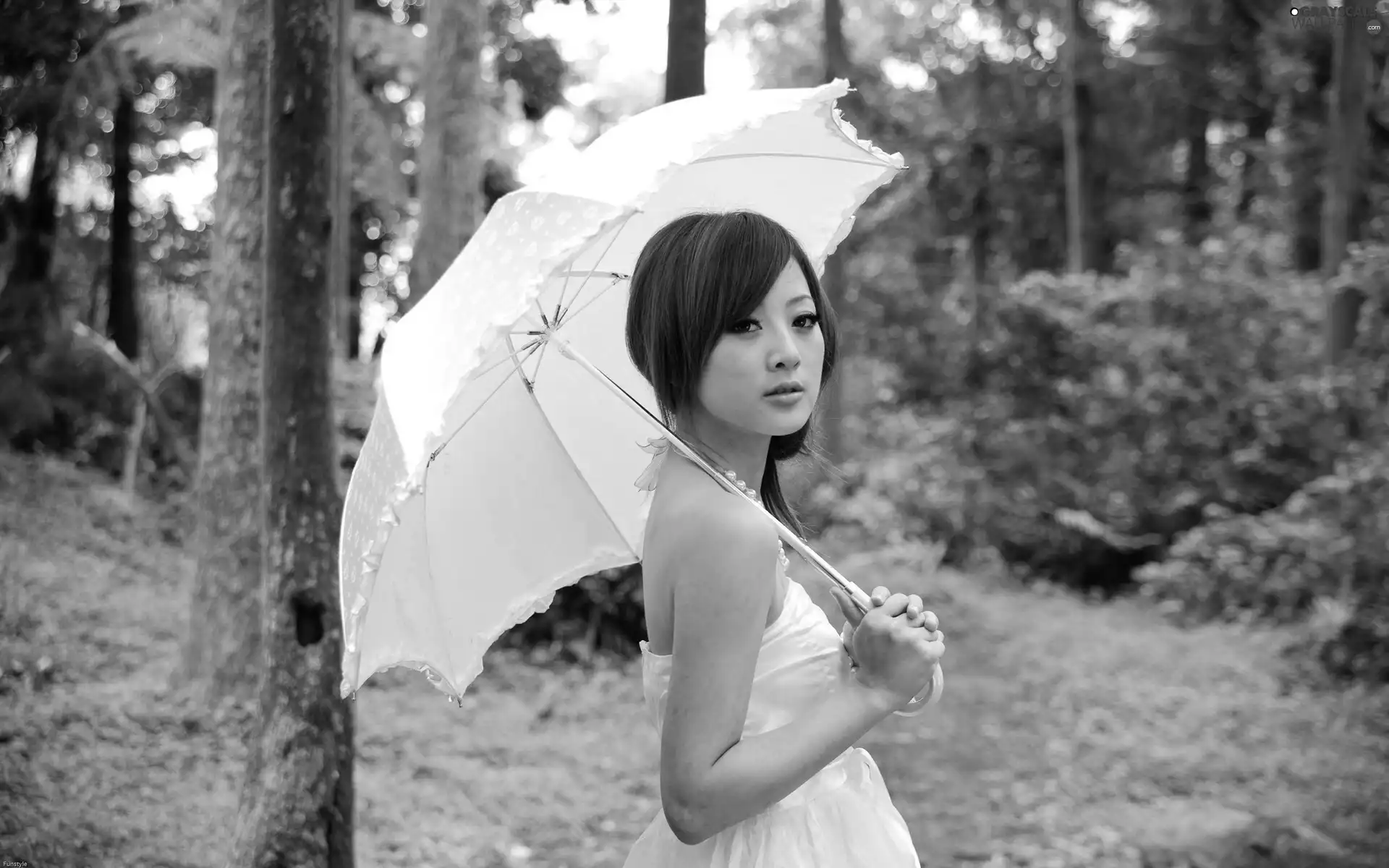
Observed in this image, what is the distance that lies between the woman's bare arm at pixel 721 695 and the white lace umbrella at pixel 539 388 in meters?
0.14

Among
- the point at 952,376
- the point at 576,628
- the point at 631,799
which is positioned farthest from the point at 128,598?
the point at 952,376

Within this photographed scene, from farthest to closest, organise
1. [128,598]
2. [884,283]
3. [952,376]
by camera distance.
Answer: [884,283] < [952,376] < [128,598]

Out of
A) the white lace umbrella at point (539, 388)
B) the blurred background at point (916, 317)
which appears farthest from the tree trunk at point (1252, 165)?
the white lace umbrella at point (539, 388)

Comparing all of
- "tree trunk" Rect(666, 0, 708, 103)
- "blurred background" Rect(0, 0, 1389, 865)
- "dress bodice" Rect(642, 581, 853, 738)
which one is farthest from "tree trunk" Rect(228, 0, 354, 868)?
"tree trunk" Rect(666, 0, 708, 103)

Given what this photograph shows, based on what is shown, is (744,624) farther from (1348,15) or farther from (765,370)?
(1348,15)

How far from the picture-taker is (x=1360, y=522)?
9289mm

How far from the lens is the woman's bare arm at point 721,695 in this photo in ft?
5.54

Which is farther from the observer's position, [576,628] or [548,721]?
[576,628]

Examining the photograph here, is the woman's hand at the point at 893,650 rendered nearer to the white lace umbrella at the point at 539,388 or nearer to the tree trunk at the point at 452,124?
the white lace umbrella at the point at 539,388

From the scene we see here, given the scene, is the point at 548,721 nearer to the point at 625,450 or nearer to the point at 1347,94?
the point at 625,450

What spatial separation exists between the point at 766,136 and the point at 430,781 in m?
4.33

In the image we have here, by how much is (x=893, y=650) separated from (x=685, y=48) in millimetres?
4473

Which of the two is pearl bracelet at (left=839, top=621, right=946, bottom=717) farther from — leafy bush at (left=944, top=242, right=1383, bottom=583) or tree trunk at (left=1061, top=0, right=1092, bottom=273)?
tree trunk at (left=1061, top=0, right=1092, bottom=273)

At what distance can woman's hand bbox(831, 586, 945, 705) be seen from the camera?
1.80 meters
